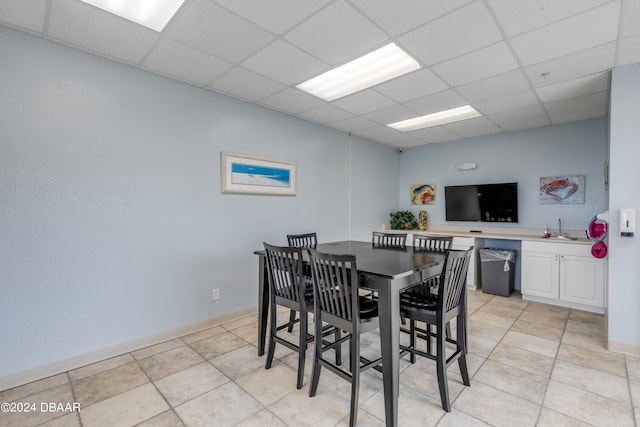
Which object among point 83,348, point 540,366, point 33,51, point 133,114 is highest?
point 33,51

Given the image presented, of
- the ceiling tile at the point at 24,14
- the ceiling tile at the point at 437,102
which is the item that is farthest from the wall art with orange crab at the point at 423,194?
the ceiling tile at the point at 24,14

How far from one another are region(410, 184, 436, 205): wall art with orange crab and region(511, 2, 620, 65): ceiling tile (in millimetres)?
3483

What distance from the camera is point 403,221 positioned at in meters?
6.00

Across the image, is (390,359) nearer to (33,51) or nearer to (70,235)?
(70,235)

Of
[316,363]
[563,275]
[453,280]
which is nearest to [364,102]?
[453,280]

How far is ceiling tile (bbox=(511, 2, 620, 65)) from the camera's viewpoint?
2025 millimetres

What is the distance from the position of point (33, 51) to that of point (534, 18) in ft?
12.5

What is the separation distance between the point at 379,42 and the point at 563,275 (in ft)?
13.0

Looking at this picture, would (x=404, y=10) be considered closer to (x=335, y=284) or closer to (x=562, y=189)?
(x=335, y=284)

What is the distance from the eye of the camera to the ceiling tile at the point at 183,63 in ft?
8.21

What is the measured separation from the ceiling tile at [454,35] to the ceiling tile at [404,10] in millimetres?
81

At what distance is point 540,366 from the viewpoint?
2500 millimetres

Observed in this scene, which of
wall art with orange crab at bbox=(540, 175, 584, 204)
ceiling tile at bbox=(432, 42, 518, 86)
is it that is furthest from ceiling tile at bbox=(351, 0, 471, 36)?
wall art with orange crab at bbox=(540, 175, 584, 204)

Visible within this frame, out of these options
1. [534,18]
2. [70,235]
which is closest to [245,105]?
[70,235]
